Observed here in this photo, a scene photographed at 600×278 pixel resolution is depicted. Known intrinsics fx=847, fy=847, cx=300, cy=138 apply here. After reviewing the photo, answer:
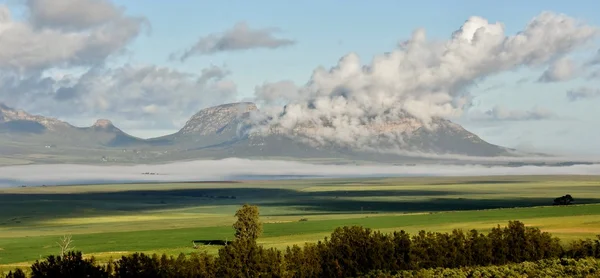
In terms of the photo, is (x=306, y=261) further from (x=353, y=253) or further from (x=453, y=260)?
(x=453, y=260)

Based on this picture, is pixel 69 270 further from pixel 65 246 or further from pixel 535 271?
pixel 65 246

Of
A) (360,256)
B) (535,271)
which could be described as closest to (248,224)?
(360,256)

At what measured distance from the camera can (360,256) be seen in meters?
113

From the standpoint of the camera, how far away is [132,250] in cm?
15400

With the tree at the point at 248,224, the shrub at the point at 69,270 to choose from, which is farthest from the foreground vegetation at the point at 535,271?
the tree at the point at 248,224

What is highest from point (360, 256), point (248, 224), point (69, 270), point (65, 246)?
point (248, 224)

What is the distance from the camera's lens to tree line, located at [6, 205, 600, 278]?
3883 inches

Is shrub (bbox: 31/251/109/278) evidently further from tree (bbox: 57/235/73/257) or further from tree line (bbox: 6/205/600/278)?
tree (bbox: 57/235/73/257)

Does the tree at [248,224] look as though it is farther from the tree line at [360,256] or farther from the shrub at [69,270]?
the shrub at [69,270]

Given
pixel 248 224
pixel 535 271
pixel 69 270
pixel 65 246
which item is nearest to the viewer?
pixel 535 271

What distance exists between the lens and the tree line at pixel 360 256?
9862 cm

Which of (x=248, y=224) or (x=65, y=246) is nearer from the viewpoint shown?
(x=65, y=246)

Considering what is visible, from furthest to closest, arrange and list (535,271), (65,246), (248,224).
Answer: (248,224), (65,246), (535,271)

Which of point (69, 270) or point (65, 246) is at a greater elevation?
point (69, 270)
